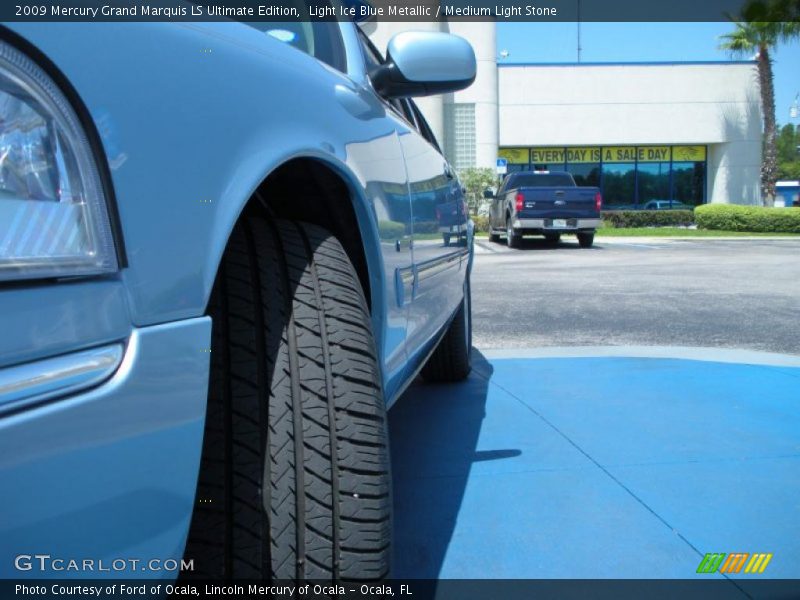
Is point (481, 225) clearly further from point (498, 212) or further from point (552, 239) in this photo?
point (498, 212)

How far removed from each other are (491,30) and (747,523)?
87.0 feet

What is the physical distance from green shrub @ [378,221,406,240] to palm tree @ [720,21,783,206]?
28.9 meters

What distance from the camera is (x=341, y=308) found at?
4.88ft

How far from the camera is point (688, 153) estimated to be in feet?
101

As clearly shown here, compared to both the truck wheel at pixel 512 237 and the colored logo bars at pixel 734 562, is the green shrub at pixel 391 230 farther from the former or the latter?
the truck wheel at pixel 512 237

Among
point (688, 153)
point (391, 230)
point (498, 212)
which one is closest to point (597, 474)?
point (391, 230)

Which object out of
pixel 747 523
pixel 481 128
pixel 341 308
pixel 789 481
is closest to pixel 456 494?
pixel 747 523

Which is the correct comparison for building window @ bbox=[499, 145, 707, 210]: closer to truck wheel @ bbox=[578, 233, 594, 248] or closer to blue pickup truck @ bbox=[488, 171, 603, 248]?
truck wheel @ bbox=[578, 233, 594, 248]

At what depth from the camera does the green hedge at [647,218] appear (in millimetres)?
27125

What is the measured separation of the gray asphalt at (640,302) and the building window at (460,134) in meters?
15.0

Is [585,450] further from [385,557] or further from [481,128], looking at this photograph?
[481,128]

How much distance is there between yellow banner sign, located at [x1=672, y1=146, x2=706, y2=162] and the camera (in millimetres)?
30797

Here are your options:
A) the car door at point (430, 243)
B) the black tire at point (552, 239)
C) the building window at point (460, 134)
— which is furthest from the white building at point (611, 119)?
the car door at point (430, 243)

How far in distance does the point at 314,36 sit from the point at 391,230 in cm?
72
